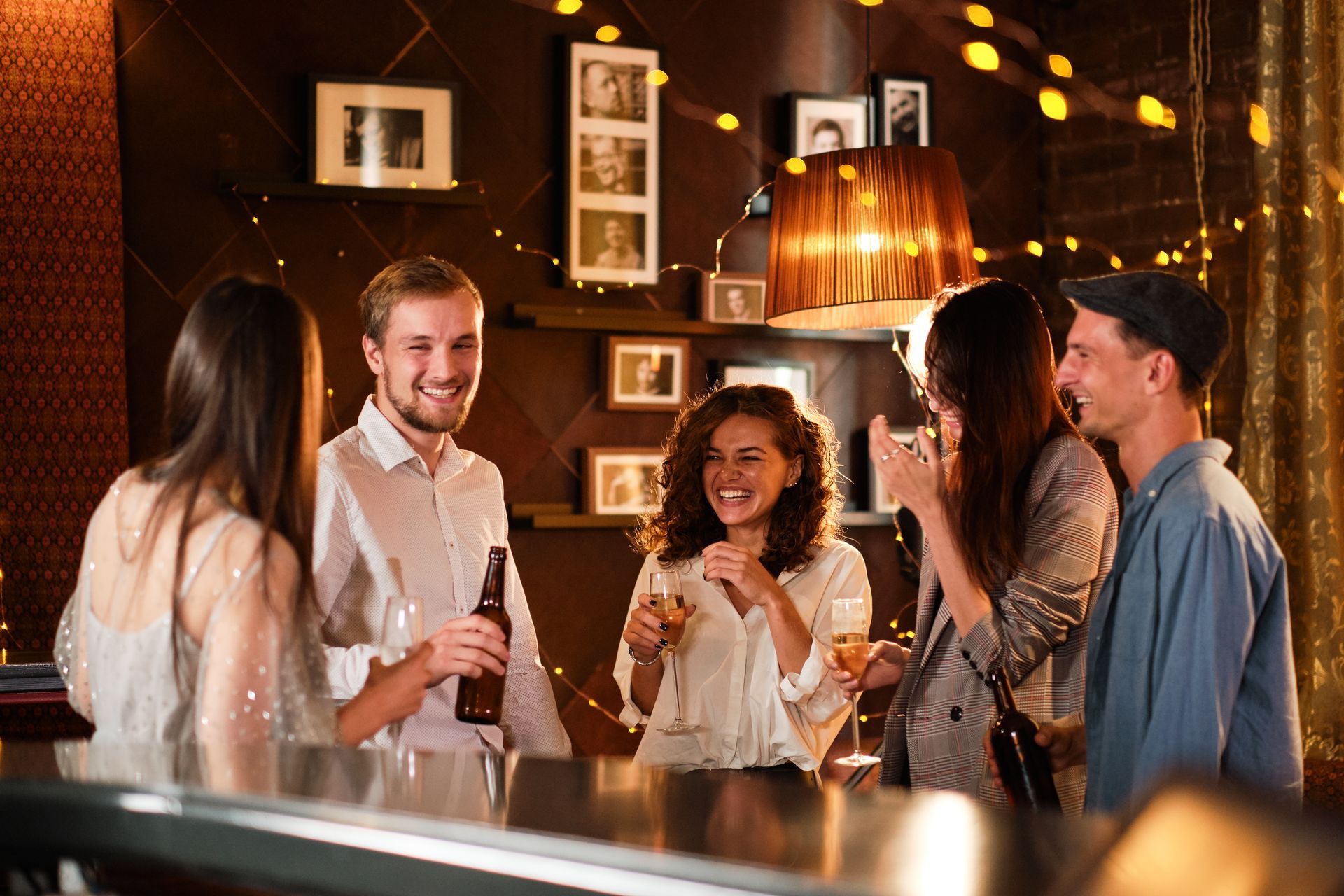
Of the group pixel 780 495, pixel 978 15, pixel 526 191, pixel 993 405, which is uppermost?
pixel 978 15

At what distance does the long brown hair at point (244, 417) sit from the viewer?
1353 mm

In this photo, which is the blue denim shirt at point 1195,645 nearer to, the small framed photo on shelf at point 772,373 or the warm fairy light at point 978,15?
the small framed photo on shelf at point 772,373

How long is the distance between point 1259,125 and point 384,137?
2.45 meters

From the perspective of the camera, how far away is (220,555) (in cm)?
131

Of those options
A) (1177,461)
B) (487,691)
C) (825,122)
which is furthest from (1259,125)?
(487,691)

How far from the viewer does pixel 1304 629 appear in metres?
3.57

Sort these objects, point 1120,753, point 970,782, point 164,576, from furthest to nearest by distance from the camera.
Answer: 1. point 970,782
2. point 1120,753
3. point 164,576

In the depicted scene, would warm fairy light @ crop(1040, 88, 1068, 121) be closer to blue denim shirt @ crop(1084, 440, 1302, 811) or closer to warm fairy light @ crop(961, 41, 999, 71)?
warm fairy light @ crop(961, 41, 999, 71)

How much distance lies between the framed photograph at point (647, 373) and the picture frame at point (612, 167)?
0.62 ft

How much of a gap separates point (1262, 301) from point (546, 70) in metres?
2.14

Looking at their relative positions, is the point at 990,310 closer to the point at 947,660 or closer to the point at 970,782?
the point at 947,660

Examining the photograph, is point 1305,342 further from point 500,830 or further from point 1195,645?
point 500,830

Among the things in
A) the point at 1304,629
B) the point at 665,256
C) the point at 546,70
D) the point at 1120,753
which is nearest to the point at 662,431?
the point at 665,256

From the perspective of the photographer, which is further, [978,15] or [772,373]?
[978,15]
